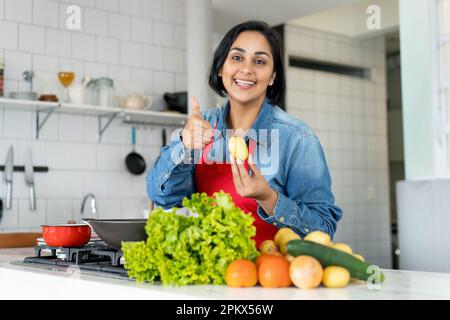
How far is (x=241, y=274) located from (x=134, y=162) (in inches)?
136

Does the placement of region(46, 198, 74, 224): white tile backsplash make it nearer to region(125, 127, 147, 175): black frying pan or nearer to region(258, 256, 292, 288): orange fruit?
region(125, 127, 147, 175): black frying pan

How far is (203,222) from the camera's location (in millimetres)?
1283

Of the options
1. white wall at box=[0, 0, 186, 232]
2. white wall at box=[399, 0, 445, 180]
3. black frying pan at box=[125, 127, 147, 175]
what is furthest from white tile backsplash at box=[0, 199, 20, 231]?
white wall at box=[399, 0, 445, 180]

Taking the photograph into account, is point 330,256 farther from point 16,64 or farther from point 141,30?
point 141,30

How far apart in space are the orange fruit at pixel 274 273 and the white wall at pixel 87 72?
3135 mm

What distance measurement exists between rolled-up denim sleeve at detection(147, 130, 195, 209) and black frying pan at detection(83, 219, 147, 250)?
0.37 m

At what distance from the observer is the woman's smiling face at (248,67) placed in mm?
1979

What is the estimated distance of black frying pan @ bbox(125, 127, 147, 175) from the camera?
4.61 metres

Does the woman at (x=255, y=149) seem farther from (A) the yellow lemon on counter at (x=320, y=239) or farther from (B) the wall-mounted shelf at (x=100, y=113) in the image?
(B) the wall-mounted shelf at (x=100, y=113)

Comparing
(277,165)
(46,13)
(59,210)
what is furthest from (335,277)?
(46,13)

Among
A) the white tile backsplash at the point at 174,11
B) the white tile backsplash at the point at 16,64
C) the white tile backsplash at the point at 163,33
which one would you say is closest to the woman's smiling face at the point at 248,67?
the white tile backsplash at the point at 16,64

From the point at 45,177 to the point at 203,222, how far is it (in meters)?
3.15

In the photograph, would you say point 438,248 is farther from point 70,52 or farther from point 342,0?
point 70,52

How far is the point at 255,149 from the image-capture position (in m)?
2.08
